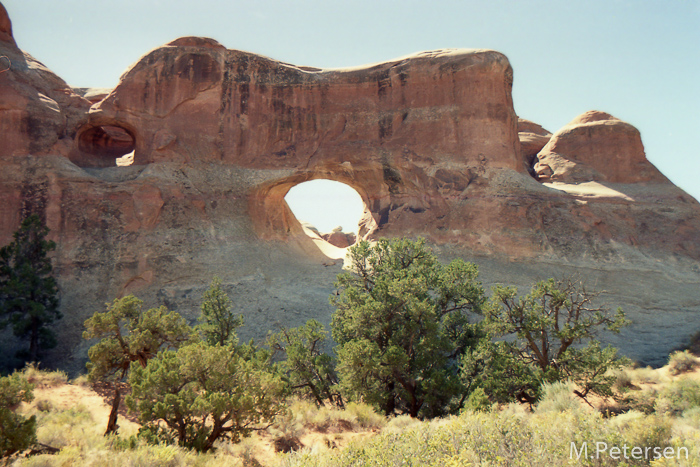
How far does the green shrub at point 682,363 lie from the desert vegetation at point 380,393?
0.05m

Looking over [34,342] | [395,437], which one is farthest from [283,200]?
[395,437]

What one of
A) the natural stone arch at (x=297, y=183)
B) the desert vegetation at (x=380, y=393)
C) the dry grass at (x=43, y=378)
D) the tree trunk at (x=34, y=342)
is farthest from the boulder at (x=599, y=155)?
the tree trunk at (x=34, y=342)

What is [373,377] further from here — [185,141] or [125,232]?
[185,141]

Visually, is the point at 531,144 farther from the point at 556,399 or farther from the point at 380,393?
the point at 380,393

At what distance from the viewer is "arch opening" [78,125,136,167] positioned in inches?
972

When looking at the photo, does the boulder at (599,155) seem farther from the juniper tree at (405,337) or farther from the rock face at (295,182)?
the juniper tree at (405,337)

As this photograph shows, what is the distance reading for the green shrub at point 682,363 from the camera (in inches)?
566

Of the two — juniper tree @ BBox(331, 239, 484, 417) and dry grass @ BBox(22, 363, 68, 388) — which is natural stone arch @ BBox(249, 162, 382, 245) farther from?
dry grass @ BBox(22, 363, 68, 388)

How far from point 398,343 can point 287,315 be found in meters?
8.11

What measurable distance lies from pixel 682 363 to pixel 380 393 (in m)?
10.5

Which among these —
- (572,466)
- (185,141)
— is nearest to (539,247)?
(572,466)

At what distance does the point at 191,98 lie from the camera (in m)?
23.3

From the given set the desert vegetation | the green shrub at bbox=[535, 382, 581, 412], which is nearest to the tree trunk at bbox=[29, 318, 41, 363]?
the desert vegetation

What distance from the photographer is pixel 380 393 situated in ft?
37.7
